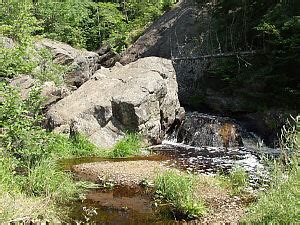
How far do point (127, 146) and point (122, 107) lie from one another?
1850mm

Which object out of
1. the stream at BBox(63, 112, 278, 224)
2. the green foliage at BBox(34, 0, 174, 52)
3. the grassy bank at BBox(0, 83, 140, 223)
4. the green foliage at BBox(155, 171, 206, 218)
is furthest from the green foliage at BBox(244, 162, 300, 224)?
the green foliage at BBox(34, 0, 174, 52)

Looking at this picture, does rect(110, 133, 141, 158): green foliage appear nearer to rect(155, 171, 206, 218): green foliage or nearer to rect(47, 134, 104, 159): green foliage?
rect(47, 134, 104, 159): green foliage

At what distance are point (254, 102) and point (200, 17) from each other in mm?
8455

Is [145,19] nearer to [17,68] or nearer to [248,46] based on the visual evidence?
[248,46]

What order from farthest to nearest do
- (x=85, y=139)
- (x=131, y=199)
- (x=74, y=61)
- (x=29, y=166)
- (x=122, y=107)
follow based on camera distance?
(x=74, y=61) → (x=122, y=107) → (x=85, y=139) → (x=131, y=199) → (x=29, y=166)

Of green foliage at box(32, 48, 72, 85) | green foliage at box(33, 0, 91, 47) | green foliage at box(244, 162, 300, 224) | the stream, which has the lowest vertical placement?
the stream

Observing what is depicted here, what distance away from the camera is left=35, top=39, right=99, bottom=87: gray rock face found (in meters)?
23.9

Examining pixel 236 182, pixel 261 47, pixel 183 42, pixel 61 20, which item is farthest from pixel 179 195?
pixel 61 20

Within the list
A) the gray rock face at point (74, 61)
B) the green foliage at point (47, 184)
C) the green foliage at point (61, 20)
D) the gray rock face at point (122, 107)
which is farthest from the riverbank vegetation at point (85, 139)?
the green foliage at point (61, 20)

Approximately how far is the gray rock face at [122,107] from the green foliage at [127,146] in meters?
0.44

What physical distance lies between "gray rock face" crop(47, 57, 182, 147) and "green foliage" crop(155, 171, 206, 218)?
19.4 feet

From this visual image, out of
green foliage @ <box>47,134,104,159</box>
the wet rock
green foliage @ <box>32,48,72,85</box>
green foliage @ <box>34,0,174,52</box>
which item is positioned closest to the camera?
green foliage @ <box>47,134,104,159</box>

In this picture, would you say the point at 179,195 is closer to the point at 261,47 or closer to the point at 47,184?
the point at 47,184

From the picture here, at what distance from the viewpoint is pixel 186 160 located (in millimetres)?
12930
